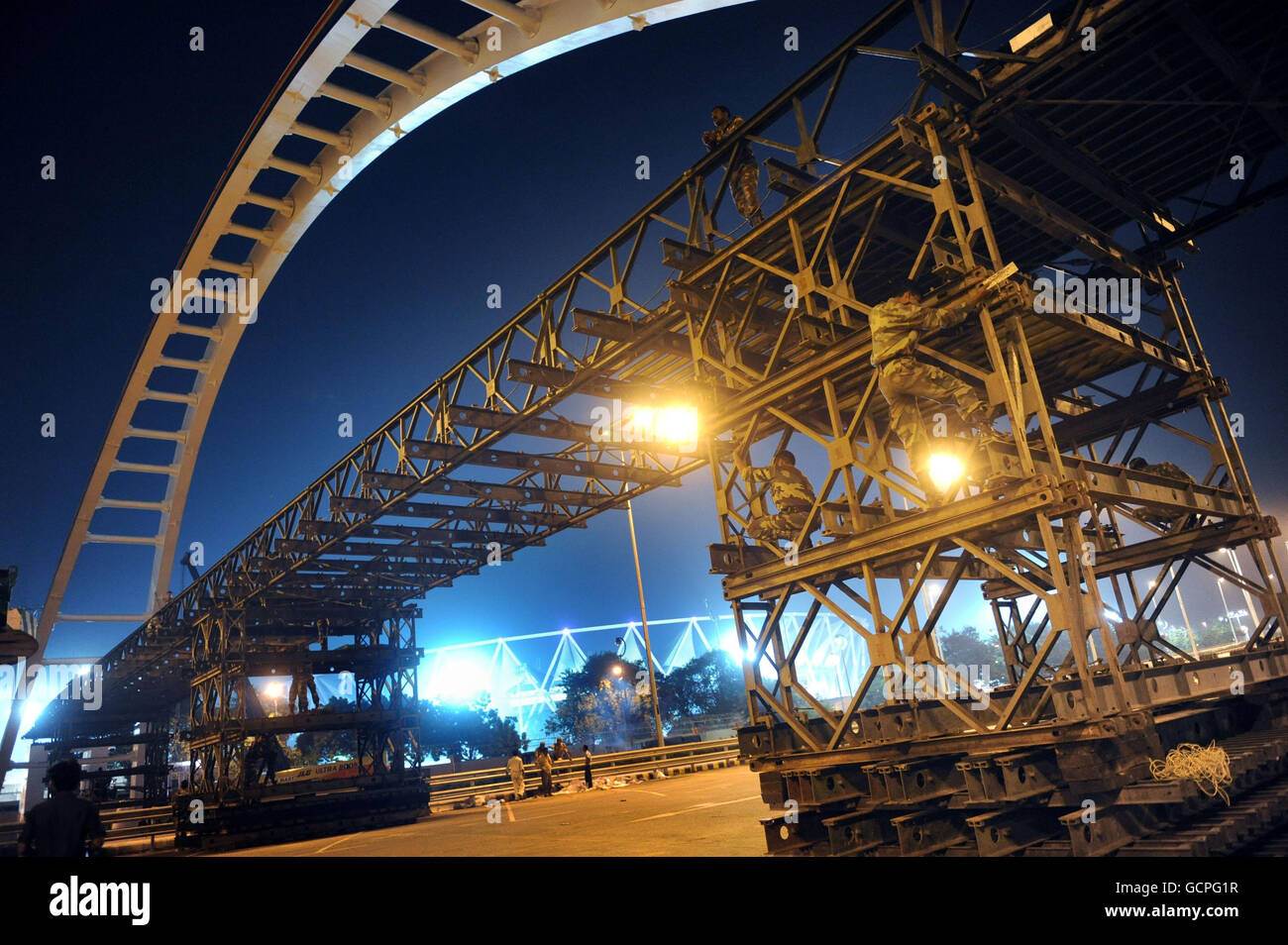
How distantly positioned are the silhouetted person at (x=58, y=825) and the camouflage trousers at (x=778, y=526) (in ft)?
23.1

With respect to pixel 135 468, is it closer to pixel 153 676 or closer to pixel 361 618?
pixel 153 676

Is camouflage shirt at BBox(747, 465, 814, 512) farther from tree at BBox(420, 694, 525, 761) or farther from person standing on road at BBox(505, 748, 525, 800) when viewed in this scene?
tree at BBox(420, 694, 525, 761)

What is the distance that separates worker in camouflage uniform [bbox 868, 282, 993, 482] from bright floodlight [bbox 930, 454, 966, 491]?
0.47 feet

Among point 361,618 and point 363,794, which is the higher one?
point 361,618

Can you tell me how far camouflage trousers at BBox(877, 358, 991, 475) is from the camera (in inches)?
316

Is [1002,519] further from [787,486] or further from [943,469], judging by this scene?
[787,486]

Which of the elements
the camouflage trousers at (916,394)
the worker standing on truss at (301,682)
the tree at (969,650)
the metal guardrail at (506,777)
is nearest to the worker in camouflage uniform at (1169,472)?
the camouflage trousers at (916,394)

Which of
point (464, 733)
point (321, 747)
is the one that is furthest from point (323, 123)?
point (321, 747)

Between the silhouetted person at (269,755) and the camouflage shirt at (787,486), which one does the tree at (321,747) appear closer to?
the silhouetted person at (269,755)

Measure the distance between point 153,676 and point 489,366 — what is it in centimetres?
3377

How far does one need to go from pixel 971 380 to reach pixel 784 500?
4.83 metres

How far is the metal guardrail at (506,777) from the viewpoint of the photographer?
91.9 ft
